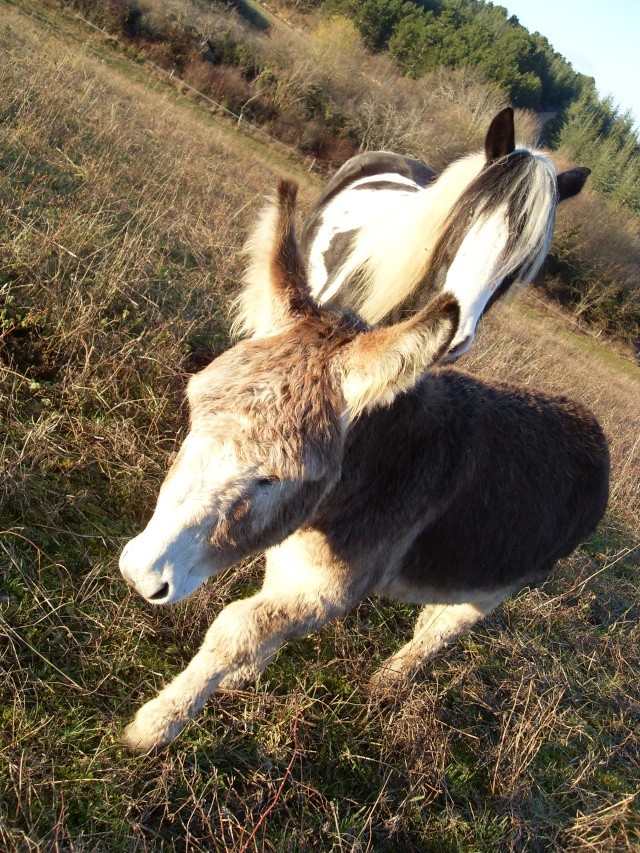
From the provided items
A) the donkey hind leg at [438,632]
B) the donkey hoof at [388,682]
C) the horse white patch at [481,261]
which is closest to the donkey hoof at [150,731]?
the donkey hoof at [388,682]

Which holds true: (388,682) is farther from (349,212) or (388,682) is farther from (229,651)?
(349,212)

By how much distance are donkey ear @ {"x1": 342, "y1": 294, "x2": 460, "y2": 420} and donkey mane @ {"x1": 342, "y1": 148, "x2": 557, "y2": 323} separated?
234 centimetres

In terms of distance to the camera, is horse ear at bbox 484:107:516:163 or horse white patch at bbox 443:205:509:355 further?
horse ear at bbox 484:107:516:163

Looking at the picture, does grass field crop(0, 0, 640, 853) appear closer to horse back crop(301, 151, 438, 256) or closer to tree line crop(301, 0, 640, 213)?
horse back crop(301, 151, 438, 256)

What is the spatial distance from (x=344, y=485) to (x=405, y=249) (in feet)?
8.32

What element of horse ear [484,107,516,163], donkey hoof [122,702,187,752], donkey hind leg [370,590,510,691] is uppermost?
horse ear [484,107,516,163]

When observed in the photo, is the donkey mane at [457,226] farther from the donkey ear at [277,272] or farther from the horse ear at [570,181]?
the donkey ear at [277,272]

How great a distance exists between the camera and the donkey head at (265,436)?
5.24 feet

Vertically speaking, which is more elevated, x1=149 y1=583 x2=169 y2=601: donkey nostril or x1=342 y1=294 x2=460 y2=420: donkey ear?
x1=342 y1=294 x2=460 y2=420: donkey ear

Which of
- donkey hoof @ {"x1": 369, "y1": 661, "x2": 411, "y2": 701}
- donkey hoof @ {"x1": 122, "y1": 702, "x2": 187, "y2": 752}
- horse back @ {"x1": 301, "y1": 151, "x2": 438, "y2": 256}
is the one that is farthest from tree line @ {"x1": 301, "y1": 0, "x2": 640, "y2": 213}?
donkey hoof @ {"x1": 122, "y1": 702, "x2": 187, "y2": 752}

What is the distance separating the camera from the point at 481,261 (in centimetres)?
381

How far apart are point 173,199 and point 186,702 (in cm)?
685

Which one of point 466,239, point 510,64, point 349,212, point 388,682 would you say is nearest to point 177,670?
point 388,682

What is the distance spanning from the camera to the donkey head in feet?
5.24
